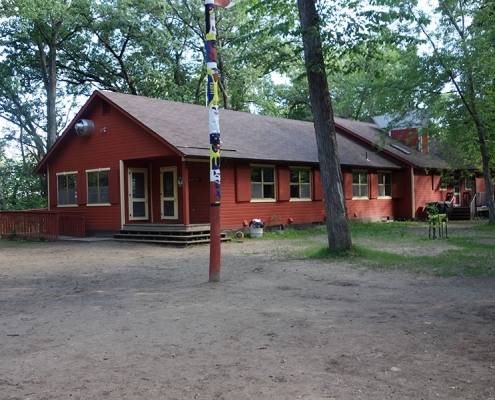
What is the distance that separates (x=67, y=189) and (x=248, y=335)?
1824 centimetres

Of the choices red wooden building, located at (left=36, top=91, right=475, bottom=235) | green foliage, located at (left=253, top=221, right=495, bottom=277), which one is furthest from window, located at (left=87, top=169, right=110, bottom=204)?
green foliage, located at (left=253, top=221, right=495, bottom=277)

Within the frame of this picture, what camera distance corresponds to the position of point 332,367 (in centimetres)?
450

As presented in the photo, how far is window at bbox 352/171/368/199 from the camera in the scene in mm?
24728

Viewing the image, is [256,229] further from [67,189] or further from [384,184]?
[384,184]

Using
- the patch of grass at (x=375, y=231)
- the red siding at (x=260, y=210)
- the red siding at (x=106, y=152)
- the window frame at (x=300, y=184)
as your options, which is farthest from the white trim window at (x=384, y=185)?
the red siding at (x=106, y=152)

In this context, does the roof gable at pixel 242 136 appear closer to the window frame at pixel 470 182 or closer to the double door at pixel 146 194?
the double door at pixel 146 194

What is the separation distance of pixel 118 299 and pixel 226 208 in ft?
35.3

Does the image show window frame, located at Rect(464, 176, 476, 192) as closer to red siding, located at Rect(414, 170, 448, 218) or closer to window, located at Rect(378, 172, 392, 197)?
red siding, located at Rect(414, 170, 448, 218)

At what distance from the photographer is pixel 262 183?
20.1 meters

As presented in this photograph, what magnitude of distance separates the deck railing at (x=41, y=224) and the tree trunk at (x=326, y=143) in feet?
37.4

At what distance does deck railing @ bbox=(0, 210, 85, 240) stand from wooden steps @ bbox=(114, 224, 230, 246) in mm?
2990

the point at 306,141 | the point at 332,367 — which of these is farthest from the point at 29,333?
the point at 306,141

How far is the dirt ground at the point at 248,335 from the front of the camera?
407 centimetres

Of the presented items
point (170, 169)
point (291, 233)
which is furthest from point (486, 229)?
point (170, 169)
